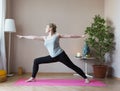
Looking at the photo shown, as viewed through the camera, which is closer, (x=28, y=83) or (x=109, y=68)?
(x=28, y=83)

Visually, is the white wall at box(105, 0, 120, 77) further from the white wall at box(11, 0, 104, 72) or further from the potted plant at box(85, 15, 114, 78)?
the white wall at box(11, 0, 104, 72)

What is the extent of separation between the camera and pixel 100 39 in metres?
6.11

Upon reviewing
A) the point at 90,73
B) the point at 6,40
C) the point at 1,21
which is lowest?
the point at 90,73

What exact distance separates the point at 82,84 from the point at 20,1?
2.94 meters

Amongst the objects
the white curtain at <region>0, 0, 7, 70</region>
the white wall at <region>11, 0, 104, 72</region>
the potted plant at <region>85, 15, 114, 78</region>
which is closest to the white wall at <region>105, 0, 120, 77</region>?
the potted plant at <region>85, 15, 114, 78</region>

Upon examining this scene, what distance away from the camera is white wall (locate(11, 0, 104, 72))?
669 centimetres

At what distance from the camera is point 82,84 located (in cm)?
514

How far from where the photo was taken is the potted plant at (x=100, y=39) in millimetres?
6090

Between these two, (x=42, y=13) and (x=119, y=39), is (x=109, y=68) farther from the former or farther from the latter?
(x=42, y=13)

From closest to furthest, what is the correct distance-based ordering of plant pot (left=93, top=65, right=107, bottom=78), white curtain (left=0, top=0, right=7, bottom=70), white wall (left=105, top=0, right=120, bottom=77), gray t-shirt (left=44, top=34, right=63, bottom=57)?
gray t-shirt (left=44, top=34, right=63, bottom=57) → white wall (left=105, top=0, right=120, bottom=77) → white curtain (left=0, top=0, right=7, bottom=70) → plant pot (left=93, top=65, right=107, bottom=78)

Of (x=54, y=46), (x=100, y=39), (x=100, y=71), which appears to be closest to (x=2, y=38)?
(x=54, y=46)

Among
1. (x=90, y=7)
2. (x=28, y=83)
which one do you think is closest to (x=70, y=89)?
(x=28, y=83)

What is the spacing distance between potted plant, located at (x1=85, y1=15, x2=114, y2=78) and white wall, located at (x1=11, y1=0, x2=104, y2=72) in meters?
0.60

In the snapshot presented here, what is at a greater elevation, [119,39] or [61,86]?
[119,39]
